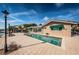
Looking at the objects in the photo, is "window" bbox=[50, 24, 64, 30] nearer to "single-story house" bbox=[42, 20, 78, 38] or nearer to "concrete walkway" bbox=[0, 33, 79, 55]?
"single-story house" bbox=[42, 20, 78, 38]

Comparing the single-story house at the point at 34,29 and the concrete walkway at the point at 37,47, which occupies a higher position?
the single-story house at the point at 34,29

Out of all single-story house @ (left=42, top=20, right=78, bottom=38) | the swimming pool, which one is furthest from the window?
the swimming pool

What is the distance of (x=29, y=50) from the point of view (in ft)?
11.2

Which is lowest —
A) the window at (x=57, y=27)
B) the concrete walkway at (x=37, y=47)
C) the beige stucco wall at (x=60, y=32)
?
the concrete walkway at (x=37, y=47)

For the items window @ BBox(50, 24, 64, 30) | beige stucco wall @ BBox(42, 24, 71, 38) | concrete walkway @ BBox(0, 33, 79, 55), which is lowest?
concrete walkway @ BBox(0, 33, 79, 55)

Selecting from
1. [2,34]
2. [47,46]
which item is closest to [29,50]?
[47,46]

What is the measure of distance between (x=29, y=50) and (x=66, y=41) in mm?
688

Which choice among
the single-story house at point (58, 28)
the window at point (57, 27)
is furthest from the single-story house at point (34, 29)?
the window at point (57, 27)

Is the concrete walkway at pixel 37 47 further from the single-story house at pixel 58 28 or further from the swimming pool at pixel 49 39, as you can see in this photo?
the single-story house at pixel 58 28

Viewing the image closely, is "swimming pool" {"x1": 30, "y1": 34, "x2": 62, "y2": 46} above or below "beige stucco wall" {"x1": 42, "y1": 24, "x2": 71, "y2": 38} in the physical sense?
below

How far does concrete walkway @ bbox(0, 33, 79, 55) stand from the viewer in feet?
11.1

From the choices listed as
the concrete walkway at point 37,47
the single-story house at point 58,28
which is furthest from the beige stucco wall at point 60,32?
the concrete walkway at point 37,47

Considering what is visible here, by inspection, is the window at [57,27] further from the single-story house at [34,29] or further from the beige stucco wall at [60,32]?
the single-story house at [34,29]

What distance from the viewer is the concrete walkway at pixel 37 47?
3376mm
